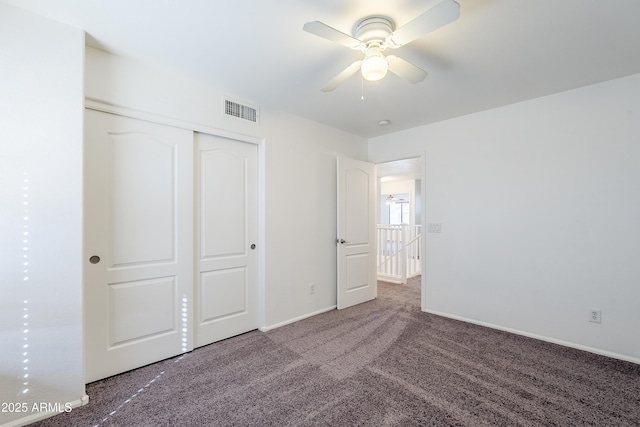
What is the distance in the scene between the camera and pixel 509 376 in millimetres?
2156

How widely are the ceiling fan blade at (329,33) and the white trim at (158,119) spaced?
5.02ft

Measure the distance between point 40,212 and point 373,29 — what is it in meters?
2.34

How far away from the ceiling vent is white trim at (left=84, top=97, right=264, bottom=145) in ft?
0.60

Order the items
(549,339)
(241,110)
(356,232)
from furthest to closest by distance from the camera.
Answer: (356,232)
(241,110)
(549,339)

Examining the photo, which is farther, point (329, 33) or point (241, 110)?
point (241, 110)

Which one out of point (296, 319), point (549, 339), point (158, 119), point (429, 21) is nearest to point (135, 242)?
point (158, 119)

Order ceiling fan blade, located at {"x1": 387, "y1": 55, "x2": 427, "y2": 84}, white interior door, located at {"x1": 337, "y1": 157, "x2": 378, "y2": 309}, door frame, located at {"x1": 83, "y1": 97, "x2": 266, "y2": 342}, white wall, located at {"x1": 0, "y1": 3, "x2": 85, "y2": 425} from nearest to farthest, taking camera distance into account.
→ white wall, located at {"x1": 0, "y1": 3, "x2": 85, "y2": 425} < ceiling fan blade, located at {"x1": 387, "y1": 55, "x2": 427, "y2": 84} < door frame, located at {"x1": 83, "y1": 97, "x2": 266, "y2": 342} < white interior door, located at {"x1": 337, "y1": 157, "x2": 378, "y2": 309}

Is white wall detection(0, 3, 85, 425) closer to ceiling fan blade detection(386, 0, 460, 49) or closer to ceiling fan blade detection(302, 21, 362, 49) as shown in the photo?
ceiling fan blade detection(302, 21, 362, 49)

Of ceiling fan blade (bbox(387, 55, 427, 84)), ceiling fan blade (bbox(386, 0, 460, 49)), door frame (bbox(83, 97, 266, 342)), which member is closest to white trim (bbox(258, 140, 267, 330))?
door frame (bbox(83, 97, 266, 342))

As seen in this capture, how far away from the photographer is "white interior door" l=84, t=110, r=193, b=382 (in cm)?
209

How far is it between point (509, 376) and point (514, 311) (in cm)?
108

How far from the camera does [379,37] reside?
1.76 metres

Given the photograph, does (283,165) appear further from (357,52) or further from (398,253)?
(398,253)

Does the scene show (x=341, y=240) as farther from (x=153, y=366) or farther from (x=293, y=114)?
(x=153, y=366)
